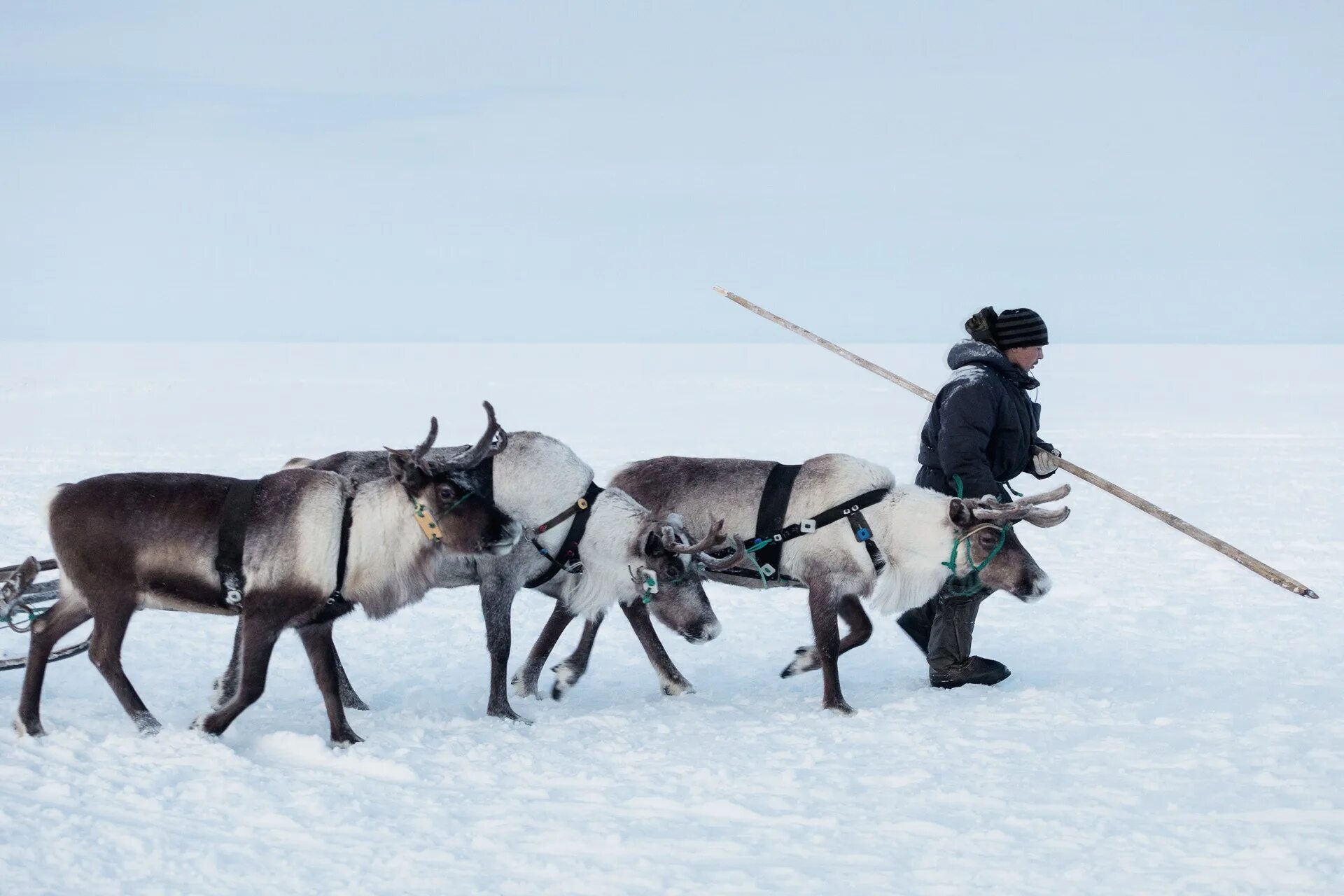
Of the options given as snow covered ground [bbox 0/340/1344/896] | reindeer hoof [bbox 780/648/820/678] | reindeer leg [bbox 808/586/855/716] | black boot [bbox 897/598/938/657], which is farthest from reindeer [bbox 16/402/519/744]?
black boot [bbox 897/598/938/657]

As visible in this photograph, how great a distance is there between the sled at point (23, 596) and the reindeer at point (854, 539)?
2.37 m

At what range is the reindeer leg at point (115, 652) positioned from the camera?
18.4 ft

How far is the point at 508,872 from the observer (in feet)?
14.0

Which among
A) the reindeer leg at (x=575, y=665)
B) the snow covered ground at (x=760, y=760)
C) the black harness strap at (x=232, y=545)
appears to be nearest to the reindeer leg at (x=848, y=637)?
the snow covered ground at (x=760, y=760)

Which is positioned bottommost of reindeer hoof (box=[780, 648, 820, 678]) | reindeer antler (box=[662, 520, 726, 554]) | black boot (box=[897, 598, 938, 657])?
reindeer hoof (box=[780, 648, 820, 678])

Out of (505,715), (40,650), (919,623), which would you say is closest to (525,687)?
(505,715)

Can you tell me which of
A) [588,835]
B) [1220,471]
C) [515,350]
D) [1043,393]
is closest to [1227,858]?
[588,835]

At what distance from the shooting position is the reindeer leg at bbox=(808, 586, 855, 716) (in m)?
6.63

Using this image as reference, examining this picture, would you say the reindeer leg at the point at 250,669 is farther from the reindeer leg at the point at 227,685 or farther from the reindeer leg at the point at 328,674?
the reindeer leg at the point at 227,685

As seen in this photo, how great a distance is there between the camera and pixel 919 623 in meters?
7.55

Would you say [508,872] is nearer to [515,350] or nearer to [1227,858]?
[1227,858]

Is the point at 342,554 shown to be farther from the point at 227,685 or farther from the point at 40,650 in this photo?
the point at 40,650

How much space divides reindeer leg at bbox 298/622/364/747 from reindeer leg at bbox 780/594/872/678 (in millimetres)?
2569

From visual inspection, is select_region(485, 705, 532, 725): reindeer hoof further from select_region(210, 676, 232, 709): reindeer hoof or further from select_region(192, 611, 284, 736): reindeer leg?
select_region(210, 676, 232, 709): reindeer hoof
